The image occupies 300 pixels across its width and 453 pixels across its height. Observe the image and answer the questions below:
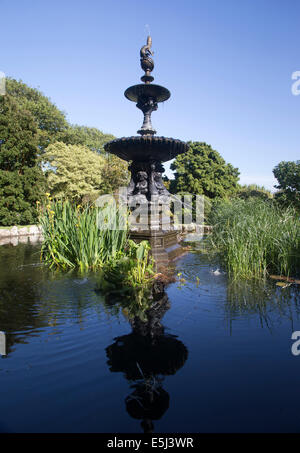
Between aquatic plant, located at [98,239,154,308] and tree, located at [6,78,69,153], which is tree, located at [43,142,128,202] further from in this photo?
aquatic plant, located at [98,239,154,308]

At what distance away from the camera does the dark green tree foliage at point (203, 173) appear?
1980 centimetres

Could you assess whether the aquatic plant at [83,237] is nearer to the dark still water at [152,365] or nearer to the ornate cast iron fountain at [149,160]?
the ornate cast iron fountain at [149,160]

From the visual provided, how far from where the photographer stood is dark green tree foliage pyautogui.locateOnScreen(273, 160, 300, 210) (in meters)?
15.6

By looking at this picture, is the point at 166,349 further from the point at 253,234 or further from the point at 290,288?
the point at 253,234

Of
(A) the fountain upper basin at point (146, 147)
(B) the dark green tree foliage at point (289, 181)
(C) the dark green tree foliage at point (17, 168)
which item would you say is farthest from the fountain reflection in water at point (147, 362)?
(C) the dark green tree foliage at point (17, 168)

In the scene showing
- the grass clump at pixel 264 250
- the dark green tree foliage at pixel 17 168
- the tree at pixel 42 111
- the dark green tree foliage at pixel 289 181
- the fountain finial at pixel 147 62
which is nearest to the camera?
the grass clump at pixel 264 250

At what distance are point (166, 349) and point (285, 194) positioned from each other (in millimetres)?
16585

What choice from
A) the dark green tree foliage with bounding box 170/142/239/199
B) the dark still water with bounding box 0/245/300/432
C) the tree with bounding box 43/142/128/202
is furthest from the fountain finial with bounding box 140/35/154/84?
the tree with bounding box 43/142/128/202

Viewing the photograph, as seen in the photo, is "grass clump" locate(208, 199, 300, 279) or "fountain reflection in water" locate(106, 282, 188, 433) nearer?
"fountain reflection in water" locate(106, 282, 188, 433)

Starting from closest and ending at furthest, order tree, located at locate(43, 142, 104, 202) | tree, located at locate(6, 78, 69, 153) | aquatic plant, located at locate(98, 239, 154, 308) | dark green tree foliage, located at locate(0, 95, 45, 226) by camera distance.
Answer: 1. aquatic plant, located at locate(98, 239, 154, 308)
2. dark green tree foliage, located at locate(0, 95, 45, 226)
3. tree, located at locate(43, 142, 104, 202)
4. tree, located at locate(6, 78, 69, 153)

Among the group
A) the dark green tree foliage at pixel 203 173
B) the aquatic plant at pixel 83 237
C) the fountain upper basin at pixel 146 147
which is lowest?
the aquatic plant at pixel 83 237

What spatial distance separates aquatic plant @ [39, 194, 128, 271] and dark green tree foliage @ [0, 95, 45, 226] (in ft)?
41.3

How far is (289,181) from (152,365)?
16.8m
